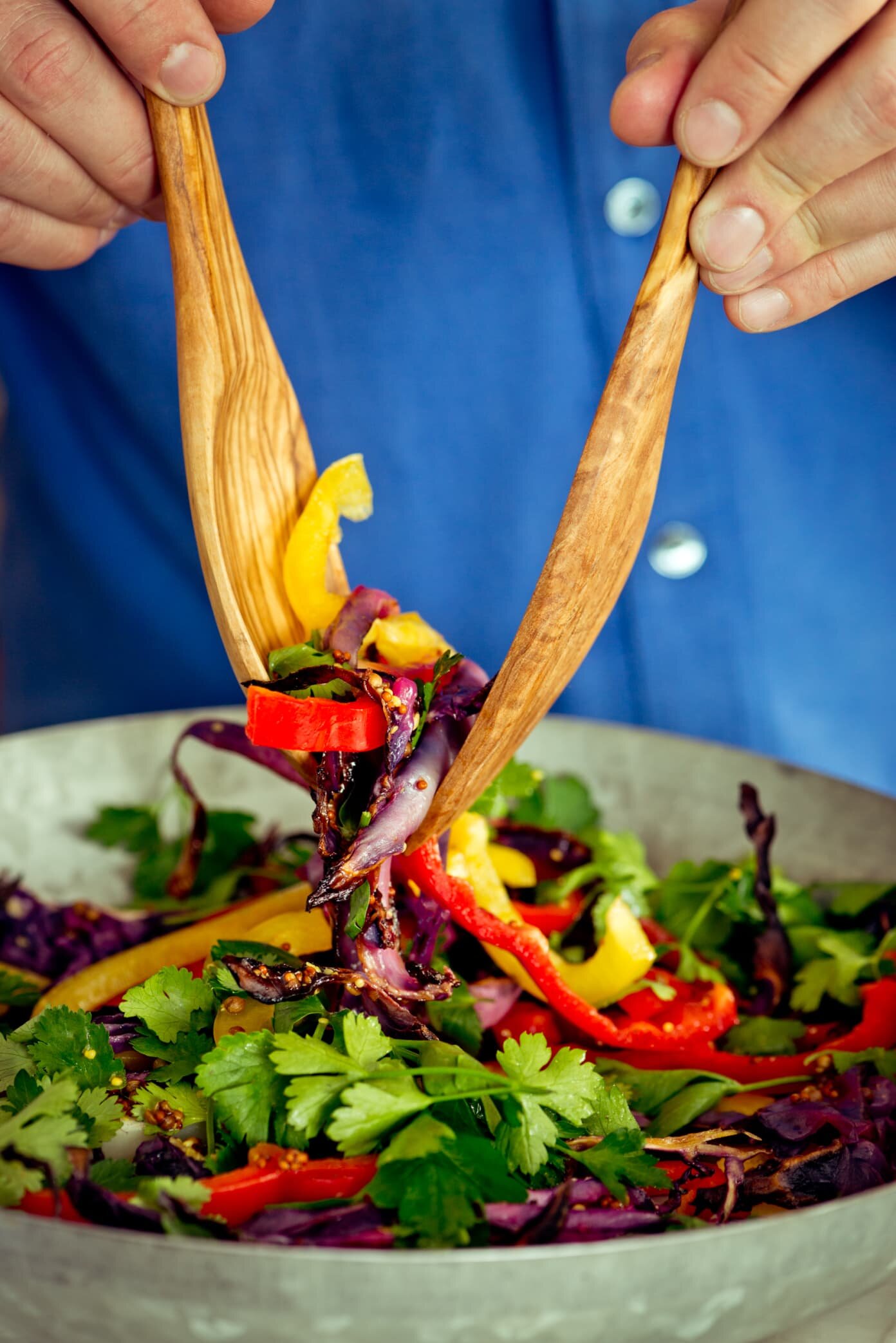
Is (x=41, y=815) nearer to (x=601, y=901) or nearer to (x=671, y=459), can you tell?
(x=601, y=901)

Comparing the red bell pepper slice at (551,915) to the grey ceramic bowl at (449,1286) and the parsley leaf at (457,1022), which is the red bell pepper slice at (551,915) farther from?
the grey ceramic bowl at (449,1286)

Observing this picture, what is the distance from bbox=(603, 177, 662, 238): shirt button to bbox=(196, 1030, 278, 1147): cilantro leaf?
126 centimetres

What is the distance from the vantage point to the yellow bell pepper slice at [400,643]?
1.13 metres

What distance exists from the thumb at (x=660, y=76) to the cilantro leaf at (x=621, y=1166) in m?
0.84

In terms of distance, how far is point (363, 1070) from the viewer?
944 mm

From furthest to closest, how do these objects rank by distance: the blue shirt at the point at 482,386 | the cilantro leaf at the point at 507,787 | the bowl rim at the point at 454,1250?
1. the blue shirt at the point at 482,386
2. the cilantro leaf at the point at 507,787
3. the bowl rim at the point at 454,1250

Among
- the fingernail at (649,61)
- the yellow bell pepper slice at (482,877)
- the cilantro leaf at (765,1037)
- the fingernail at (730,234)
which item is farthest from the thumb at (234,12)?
the cilantro leaf at (765,1037)

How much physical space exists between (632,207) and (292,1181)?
135cm

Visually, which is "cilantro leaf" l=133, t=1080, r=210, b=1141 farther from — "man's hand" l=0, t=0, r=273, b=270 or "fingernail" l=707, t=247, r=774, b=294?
"man's hand" l=0, t=0, r=273, b=270

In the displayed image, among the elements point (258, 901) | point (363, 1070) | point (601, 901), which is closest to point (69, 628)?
point (258, 901)

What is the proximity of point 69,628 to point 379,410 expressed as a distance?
72cm

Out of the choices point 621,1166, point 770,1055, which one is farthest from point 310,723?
point 770,1055

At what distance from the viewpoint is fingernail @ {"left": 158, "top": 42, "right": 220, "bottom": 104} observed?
110cm

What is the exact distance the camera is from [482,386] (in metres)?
1.91
